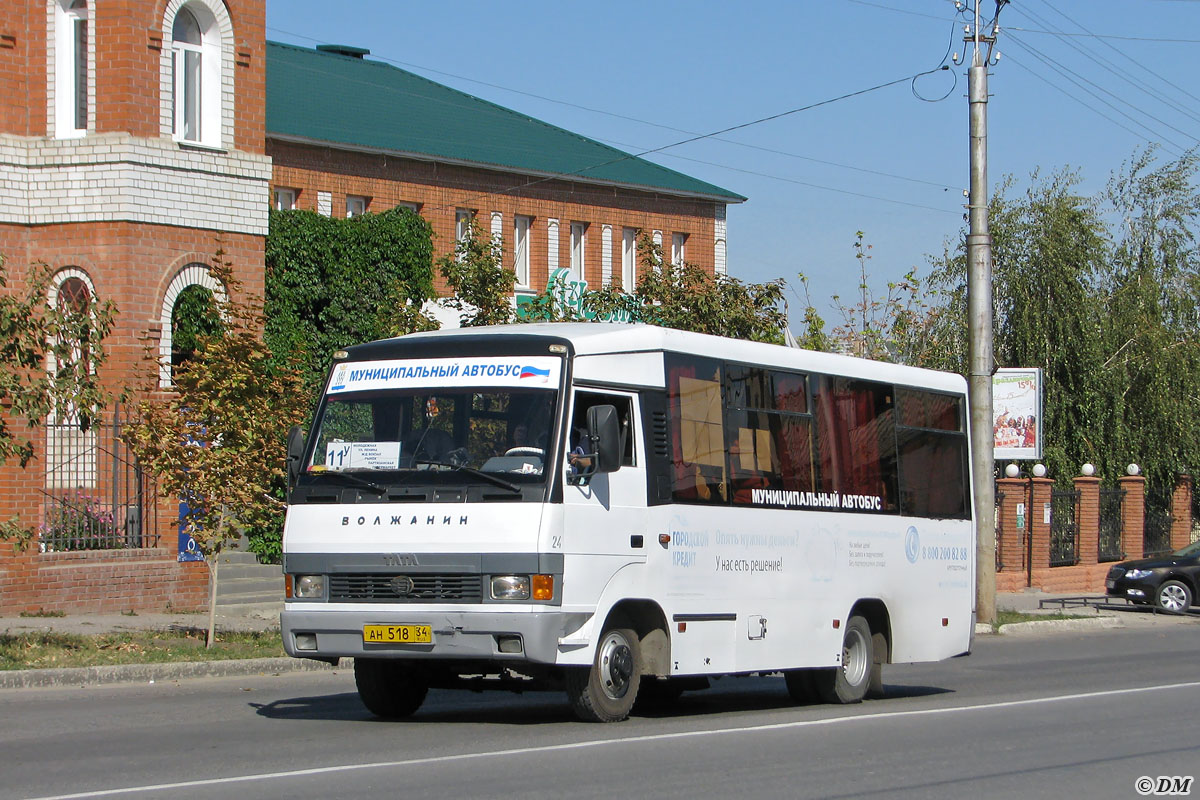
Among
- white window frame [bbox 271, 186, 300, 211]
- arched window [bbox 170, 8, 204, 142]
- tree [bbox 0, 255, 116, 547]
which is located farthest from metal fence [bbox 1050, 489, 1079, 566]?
tree [bbox 0, 255, 116, 547]

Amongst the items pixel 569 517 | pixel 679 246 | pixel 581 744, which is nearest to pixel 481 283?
pixel 569 517

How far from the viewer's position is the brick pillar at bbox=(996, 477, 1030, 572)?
35.0m

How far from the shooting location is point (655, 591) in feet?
39.9

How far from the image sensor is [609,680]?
465 inches

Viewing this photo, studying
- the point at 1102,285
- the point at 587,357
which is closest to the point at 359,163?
the point at 1102,285

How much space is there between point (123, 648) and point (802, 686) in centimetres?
727

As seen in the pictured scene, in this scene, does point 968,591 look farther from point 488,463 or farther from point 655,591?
point 488,463

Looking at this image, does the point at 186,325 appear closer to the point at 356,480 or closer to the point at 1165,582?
the point at 356,480

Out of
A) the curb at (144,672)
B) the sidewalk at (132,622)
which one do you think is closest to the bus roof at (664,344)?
the curb at (144,672)

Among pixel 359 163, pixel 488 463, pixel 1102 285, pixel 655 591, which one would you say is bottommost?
pixel 655 591

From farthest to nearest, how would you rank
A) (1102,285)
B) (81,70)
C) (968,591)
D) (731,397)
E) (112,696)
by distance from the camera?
(1102,285)
(81,70)
(968,591)
(112,696)
(731,397)

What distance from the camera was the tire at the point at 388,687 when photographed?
12.5 metres

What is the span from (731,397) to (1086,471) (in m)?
26.9

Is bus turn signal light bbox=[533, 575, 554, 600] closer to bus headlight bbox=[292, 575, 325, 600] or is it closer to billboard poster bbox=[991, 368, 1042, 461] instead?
bus headlight bbox=[292, 575, 325, 600]
